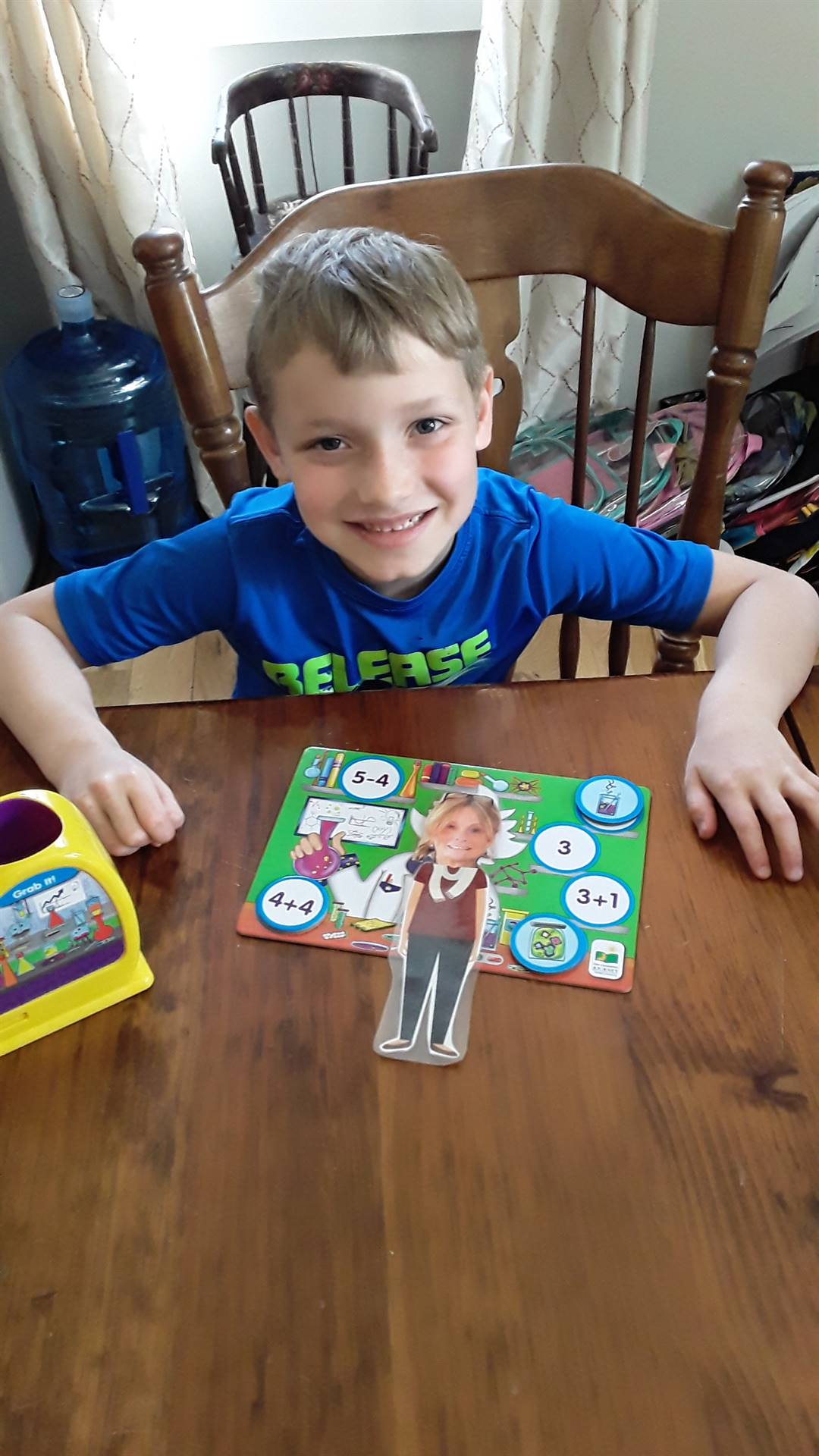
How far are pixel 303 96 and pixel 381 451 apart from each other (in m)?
1.47

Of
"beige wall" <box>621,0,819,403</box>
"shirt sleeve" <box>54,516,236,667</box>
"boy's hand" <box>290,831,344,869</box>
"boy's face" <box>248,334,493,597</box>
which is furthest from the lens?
"beige wall" <box>621,0,819,403</box>

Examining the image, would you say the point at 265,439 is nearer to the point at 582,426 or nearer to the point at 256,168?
the point at 582,426

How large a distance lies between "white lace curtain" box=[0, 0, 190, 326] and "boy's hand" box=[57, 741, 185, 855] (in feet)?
5.04

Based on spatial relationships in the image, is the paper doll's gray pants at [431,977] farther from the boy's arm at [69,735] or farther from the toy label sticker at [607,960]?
the boy's arm at [69,735]

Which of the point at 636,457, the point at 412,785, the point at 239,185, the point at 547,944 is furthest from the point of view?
the point at 239,185

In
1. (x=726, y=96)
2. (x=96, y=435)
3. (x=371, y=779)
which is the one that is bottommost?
(x=96, y=435)

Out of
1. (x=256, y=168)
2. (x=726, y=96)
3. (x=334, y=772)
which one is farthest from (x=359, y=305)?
(x=726, y=96)

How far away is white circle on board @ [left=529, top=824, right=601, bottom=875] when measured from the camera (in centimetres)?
68

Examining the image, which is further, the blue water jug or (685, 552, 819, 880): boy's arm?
the blue water jug

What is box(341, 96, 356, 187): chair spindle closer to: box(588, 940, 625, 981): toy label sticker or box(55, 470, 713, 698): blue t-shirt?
box(55, 470, 713, 698): blue t-shirt

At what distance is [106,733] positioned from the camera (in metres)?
0.79

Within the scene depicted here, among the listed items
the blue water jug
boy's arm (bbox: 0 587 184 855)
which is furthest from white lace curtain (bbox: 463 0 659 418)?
boy's arm (bbox: 0 587 184 855)

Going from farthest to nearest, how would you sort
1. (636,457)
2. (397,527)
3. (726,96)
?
1. (726,96)
2. (636,457)
3. (397,527)

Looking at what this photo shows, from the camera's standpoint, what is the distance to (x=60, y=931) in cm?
60
